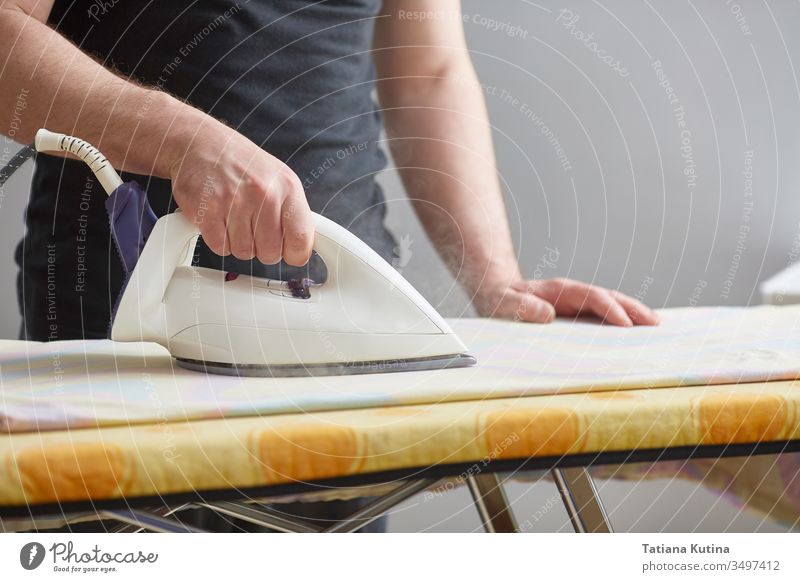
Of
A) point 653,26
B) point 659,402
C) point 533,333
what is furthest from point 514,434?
point 653,26

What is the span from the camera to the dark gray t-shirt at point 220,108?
681 millimetres

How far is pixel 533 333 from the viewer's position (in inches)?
26.4

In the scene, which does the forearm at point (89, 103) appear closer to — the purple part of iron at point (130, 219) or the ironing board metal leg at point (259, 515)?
the purple part of iron at point (130, 219)

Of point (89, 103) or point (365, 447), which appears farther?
point (89, 103)

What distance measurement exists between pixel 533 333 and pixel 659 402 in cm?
26

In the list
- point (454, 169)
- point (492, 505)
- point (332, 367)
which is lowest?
point (492, 505)

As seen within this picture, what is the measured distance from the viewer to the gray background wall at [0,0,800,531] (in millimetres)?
843

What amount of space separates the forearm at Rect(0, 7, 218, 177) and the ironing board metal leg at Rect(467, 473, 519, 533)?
344mm

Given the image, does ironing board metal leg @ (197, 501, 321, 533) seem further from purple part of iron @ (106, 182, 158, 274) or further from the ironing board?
purple part of iron @ (106, 182, 158, 274)

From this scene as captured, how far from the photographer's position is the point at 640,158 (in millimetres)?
1092

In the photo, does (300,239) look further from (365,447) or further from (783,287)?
(783,287)

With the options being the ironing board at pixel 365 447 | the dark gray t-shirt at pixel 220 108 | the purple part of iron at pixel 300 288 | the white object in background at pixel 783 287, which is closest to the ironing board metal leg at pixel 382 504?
the ironing board at pixel 365 447

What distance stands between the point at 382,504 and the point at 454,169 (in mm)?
478

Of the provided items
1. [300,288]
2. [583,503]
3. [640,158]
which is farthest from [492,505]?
[640,158]
